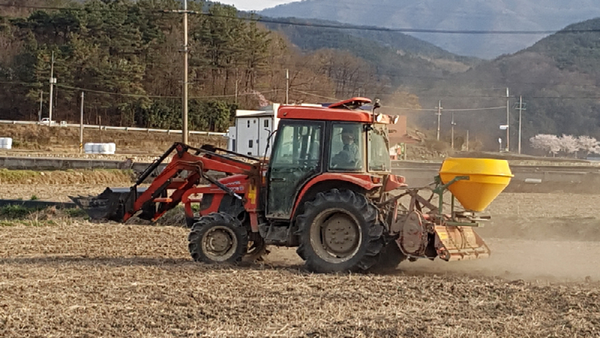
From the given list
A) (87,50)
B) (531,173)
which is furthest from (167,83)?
(531,173)

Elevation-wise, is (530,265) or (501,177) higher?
(501,177)

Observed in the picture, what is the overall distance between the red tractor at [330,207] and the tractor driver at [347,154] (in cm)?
2

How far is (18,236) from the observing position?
53.3 feet

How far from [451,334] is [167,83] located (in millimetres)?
76176

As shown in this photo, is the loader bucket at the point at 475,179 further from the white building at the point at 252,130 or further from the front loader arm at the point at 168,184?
the white building at the point at 252,130

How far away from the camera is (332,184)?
11.8 metres

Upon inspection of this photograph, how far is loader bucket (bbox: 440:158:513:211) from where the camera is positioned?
451 inches

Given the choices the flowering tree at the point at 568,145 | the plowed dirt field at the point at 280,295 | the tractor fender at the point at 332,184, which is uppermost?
the flowering tree at the point at 568,145

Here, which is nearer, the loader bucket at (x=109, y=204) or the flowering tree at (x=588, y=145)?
the loader bucket at (x=109, y=204)

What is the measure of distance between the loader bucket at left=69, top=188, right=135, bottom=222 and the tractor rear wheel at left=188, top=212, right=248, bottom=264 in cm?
208

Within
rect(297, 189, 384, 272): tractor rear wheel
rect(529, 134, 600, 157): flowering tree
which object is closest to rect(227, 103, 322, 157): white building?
rect(297, 189, 384, 272): tractor rear wheel

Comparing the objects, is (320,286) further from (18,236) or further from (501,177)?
(18,236)

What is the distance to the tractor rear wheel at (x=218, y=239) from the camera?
41.2ft

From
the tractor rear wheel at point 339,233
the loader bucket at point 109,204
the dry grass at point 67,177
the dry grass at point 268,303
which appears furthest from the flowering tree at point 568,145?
the tractor rear wheel at point 339,233
